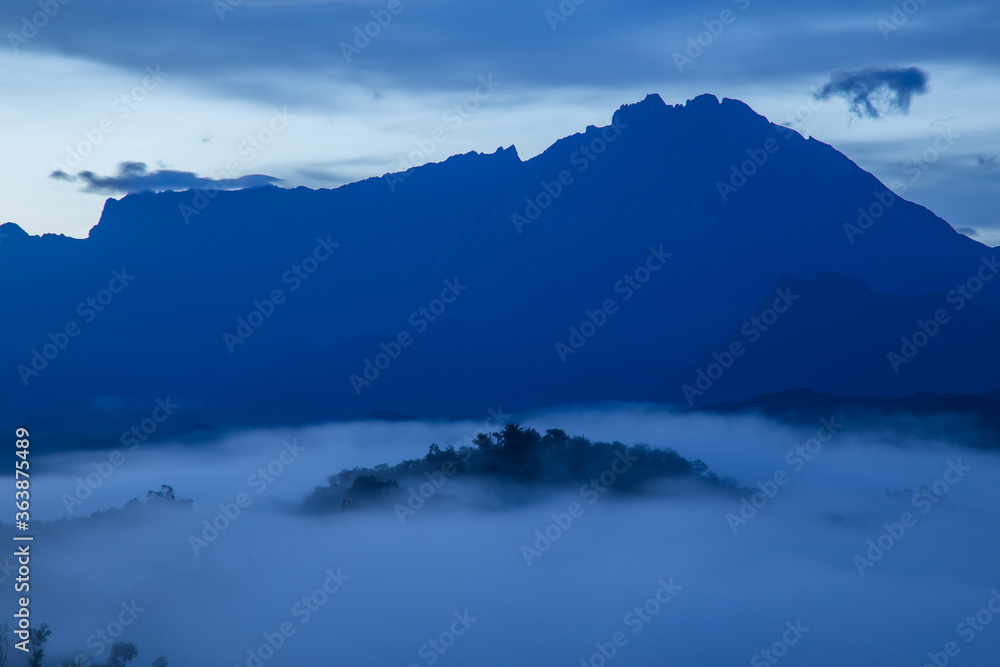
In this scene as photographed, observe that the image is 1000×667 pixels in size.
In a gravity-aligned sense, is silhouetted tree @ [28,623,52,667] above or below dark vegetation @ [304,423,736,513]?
above

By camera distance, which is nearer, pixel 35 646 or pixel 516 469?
pixel 35 646

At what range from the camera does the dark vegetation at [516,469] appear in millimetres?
124000

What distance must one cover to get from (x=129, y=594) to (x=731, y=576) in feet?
286

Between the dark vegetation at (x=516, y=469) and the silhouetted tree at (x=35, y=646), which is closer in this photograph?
the silhouetted tree at (x=35, y=646)

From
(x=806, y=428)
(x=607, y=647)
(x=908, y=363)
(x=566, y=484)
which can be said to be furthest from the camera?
(x=908, y=363)

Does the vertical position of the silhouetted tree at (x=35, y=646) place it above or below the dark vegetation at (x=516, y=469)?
above

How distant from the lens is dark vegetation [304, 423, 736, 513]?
124000 mm

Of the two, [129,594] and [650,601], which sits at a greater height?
[129,594]

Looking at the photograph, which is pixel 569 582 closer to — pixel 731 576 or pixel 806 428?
pixel 731 576

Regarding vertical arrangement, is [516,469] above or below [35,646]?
below

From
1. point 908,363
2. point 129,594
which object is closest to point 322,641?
point 129,594

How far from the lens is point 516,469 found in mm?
124750

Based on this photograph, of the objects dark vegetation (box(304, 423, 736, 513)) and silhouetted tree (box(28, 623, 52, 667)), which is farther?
dark vegetation (box(304, 423, 736, 513))

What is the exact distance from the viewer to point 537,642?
11125cm
